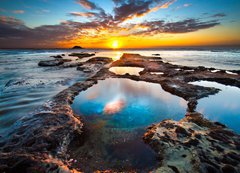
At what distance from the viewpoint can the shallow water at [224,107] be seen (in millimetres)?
8206

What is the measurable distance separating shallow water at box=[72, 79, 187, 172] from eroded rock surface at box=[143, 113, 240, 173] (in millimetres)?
550

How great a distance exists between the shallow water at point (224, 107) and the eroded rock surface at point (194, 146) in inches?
58.0

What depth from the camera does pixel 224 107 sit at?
984cm

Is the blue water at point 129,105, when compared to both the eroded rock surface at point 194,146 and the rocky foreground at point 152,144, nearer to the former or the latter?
the rocky foreground at point 152,144

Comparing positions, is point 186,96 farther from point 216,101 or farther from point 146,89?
point 146,89

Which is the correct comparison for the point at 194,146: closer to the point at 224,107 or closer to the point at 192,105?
the point at 192,105

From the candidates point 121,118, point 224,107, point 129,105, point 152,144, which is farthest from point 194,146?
point 224,107

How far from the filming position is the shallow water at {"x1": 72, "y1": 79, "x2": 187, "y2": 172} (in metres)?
5.37

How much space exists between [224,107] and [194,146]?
20.1 ft

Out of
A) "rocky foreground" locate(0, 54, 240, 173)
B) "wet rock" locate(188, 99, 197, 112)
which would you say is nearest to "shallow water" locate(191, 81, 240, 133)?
"wet rock" locate(188, 99, 197, 112)

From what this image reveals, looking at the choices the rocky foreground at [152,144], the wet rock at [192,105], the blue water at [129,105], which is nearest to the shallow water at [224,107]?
the wet rock at [192,105]

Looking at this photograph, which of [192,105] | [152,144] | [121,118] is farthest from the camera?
[192,105]

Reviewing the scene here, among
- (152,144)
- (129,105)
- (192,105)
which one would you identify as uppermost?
(192,105)

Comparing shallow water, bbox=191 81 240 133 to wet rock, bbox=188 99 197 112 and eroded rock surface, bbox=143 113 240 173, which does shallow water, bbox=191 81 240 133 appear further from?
eroded rock surface, bbox=143 113 240 173
